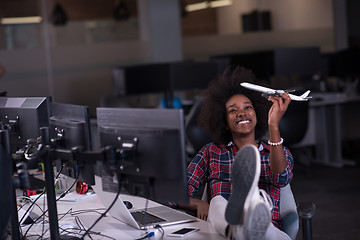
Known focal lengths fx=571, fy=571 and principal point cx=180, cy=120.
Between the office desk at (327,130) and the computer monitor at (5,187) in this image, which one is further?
the office desk at (327,130)

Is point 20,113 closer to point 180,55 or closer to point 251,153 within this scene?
point 251,153

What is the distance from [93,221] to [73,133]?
480mm

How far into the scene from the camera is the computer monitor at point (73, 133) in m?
2.07

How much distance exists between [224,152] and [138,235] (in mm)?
651

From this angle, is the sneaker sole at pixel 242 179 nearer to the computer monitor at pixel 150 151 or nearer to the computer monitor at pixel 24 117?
the computer monitor at pixel 150 151

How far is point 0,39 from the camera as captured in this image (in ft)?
21.3

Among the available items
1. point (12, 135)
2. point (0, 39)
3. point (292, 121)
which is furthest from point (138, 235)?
point (0, 39)

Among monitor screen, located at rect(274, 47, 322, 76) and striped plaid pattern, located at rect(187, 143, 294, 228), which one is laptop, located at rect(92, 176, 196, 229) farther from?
monitor screen, located at rect(274, 47, 322, 76)

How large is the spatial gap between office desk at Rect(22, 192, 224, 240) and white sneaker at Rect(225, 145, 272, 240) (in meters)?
0.24

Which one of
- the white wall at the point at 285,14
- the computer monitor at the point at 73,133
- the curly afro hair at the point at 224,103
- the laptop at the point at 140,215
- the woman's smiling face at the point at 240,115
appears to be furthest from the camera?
the white wall at the point at 285,14

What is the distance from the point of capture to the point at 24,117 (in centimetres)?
241

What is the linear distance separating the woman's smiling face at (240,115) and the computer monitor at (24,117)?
815mm

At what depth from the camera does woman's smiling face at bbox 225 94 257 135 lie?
2539mm

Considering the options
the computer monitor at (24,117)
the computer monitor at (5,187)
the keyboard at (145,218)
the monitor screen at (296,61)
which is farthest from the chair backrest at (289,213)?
the monitor screen at (296,61)
